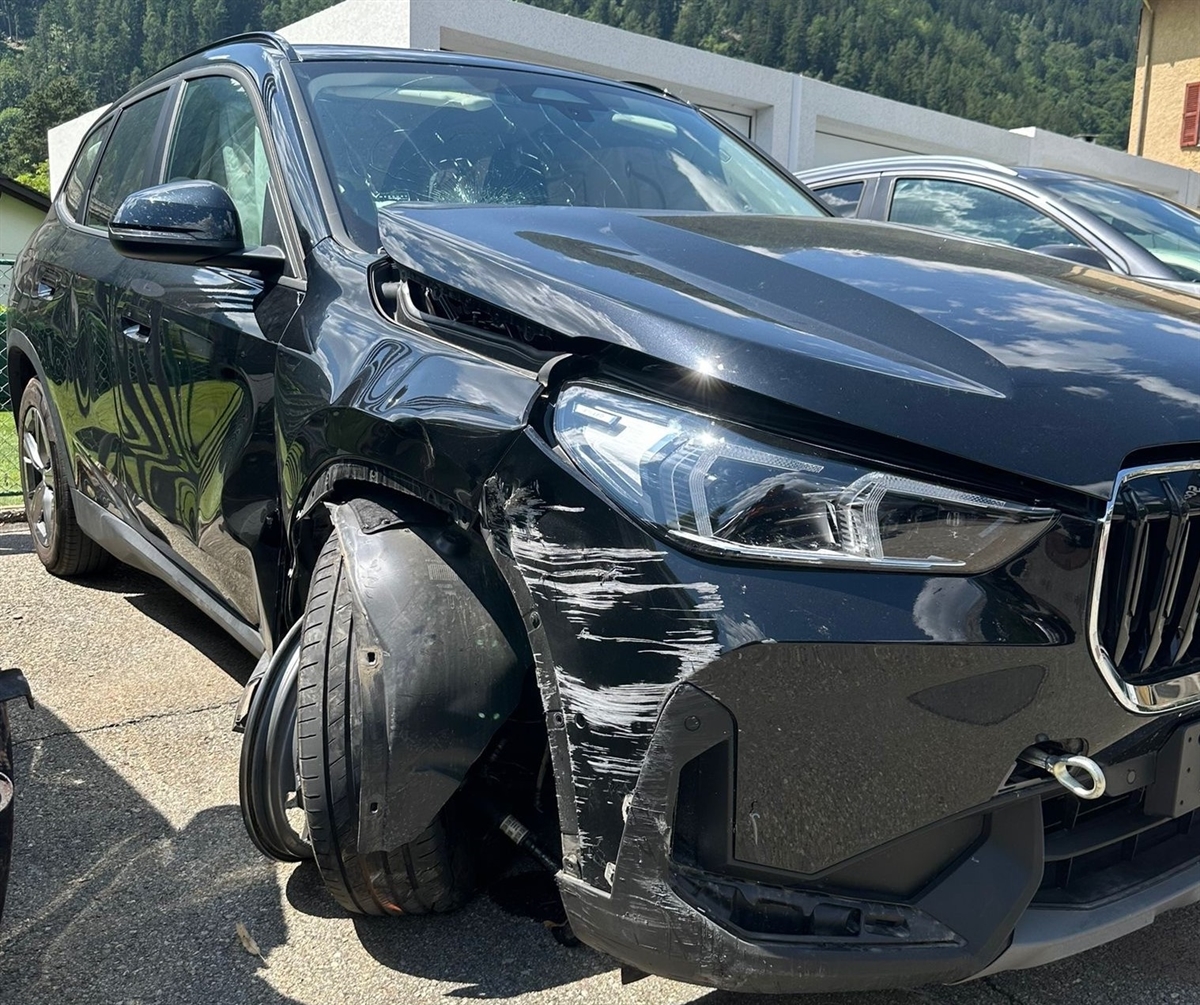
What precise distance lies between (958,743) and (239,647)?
9.31 feet

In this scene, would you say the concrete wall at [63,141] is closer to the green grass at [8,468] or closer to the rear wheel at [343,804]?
the green grass at [8,468]

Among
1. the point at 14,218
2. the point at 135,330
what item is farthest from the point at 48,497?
the point at 14,218

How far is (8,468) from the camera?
25.4ft

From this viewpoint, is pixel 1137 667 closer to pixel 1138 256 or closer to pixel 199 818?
pixel 199 818

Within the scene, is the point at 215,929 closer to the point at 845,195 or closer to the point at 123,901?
the point at 123,901

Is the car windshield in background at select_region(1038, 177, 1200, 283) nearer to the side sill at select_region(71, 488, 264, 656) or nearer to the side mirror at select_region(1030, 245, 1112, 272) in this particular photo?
the side mirror at select_region(1030, 245, 1112, 272)

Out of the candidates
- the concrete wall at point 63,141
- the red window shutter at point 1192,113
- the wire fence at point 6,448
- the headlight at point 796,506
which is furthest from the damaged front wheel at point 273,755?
the red window shutter at point 1192,113

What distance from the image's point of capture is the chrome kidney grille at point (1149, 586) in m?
1.49

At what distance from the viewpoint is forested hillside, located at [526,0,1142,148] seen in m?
57.5

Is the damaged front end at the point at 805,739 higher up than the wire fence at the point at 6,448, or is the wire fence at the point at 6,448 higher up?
the damaged front end at the point at 805,739

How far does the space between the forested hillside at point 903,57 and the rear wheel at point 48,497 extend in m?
52.5

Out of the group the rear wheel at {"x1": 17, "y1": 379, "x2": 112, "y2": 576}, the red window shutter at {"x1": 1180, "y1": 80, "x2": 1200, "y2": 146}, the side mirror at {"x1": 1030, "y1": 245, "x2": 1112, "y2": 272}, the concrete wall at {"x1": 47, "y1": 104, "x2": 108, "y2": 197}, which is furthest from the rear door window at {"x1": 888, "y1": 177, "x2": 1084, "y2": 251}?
the red window shutter at {"x1": 1180, "y1": 80, "x2": 1200, "y2": 146}

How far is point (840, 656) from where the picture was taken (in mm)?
1437

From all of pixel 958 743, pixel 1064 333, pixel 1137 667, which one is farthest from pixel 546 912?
pixel 1064 333
